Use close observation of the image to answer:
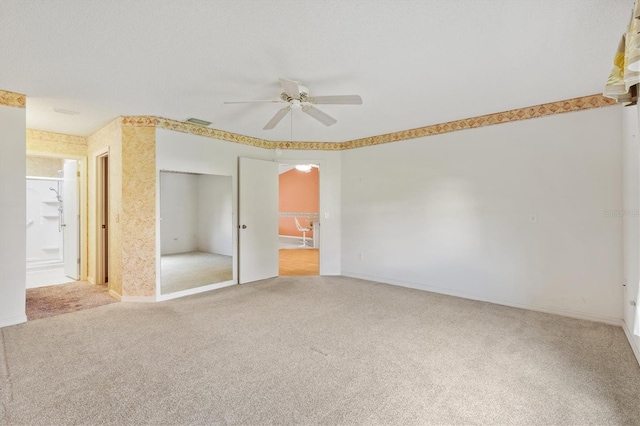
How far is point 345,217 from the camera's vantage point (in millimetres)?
5523

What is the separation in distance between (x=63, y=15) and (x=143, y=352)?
8.22 feet

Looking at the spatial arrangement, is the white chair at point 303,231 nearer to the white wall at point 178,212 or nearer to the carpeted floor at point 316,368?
the white wall at point 178,212

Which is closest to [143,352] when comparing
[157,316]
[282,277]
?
[157,316]

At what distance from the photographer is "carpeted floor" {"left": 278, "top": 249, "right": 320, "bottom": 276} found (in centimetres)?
595

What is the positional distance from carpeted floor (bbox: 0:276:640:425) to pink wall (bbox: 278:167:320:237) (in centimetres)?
626

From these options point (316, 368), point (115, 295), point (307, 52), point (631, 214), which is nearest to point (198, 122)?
point (307, 52)

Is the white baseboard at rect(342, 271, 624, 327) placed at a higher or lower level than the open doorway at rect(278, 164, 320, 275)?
lower

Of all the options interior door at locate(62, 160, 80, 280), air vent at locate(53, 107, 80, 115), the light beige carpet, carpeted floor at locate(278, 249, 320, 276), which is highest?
air vent at locate(53, 107, 80, 115)

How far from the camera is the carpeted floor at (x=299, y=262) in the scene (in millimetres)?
5953

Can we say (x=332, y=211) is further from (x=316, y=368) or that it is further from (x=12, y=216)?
(x=12, y=216)

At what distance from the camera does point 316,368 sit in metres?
2.29

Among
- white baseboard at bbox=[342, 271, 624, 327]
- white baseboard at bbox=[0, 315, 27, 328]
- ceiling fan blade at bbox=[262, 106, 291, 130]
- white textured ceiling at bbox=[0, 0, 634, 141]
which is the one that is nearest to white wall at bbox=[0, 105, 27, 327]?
white baseboard at bbox=[0, 315, 27, 328]

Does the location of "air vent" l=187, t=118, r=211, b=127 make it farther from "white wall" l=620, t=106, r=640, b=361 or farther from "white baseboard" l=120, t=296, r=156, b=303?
"white wall" l=620, t=106, r=640, b=361

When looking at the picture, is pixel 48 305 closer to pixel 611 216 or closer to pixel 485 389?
pixel 485 389
